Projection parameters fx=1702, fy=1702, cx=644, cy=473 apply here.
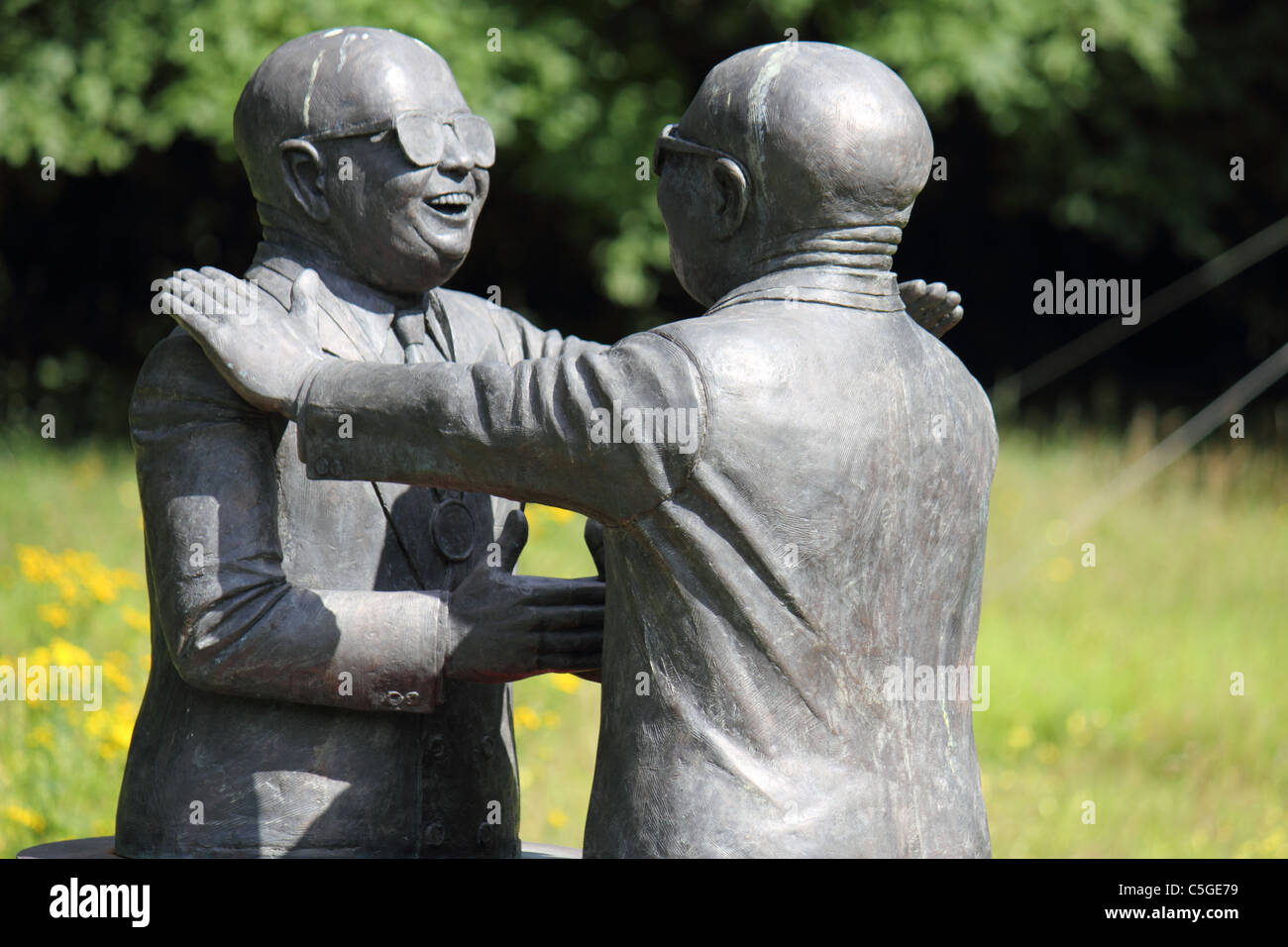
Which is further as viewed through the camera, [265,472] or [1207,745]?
[1207,745]

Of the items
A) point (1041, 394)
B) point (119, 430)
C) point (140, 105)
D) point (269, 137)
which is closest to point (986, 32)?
point (1041, 394)

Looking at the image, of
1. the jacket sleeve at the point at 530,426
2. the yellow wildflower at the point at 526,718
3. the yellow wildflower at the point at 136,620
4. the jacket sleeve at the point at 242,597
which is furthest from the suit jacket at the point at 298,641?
the yellow wildflower at the point at 136,620

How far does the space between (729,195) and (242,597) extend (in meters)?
1.06

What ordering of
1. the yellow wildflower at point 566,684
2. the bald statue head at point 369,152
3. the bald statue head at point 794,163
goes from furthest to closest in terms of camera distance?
the yellow wildflower at point 566,684 < the bald statue head at point 369,152 < the bald statue head at point 794,163

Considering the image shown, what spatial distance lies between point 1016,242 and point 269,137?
40.0ft

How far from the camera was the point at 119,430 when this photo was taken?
35.0 ft

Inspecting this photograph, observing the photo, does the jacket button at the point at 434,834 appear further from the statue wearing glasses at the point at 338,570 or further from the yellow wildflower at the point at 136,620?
the yellow wildflower at the point at 136,620

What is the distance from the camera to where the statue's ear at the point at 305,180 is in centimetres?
310

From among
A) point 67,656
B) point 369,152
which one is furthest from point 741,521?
point 67,656

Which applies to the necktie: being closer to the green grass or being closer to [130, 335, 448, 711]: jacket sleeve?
[130, 335, 448, 711]: jacket sleeve

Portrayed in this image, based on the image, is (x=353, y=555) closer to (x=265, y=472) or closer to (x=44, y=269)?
(x=265, y=472)

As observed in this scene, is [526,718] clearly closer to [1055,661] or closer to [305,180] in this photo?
[1055,661]

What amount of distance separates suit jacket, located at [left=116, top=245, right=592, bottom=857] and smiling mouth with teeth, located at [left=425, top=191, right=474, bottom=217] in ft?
0.68

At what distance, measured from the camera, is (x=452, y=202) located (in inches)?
123
